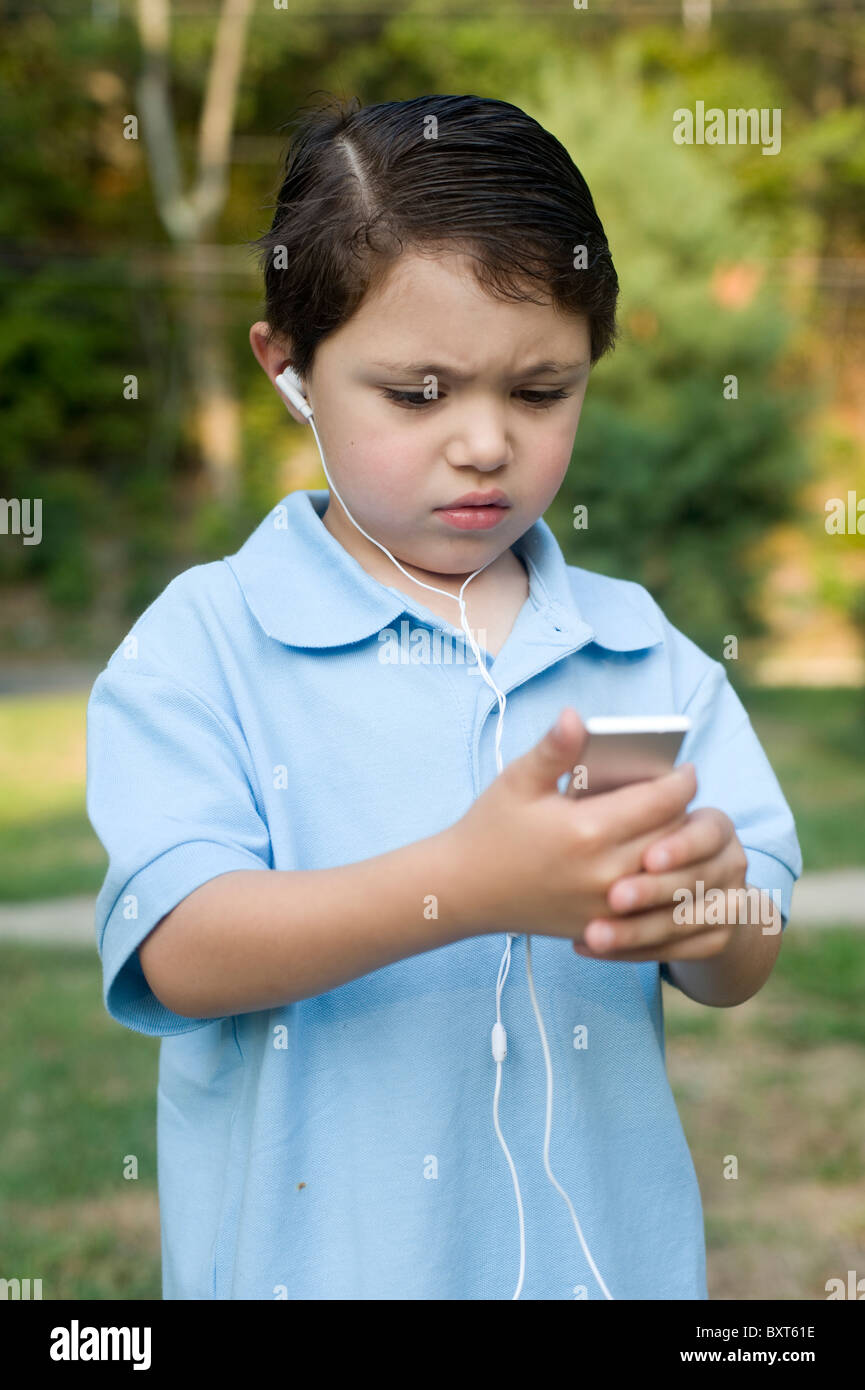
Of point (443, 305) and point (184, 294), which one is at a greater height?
point (184, 294)

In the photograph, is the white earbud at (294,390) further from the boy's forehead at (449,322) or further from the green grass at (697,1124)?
the green grass at (697,1124)

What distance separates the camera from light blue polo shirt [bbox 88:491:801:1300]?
4.26 feet

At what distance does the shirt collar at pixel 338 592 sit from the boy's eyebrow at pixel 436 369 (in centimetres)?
22

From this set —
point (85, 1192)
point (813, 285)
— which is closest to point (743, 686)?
point (813, 285)

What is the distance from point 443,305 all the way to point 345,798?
A: 19.5 inches

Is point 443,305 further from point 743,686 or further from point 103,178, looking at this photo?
point 103,178

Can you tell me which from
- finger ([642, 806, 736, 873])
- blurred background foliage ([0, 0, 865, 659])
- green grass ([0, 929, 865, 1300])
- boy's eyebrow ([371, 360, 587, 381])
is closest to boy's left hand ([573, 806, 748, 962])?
finger ([642, 806, 736, 873])

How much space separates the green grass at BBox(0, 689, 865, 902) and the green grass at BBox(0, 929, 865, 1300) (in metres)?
1.04

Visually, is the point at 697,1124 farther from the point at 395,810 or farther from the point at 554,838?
the point at 554,838

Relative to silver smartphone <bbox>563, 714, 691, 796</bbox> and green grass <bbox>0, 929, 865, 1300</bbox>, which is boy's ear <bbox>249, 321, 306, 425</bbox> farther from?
green grass <bbox>0, 929, 865, 1300</bbox>

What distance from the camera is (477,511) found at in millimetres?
1352

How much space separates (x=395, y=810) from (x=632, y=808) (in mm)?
356

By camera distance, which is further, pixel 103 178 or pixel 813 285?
pixel 103 178

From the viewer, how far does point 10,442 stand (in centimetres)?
1434
